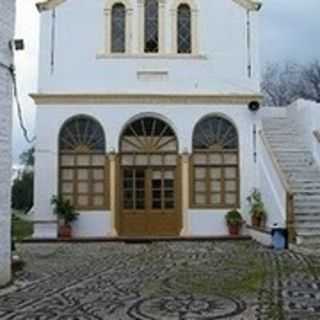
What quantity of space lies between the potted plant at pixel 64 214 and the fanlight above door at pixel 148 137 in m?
2.43

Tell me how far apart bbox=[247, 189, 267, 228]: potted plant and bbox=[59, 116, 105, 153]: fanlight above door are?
4748mm

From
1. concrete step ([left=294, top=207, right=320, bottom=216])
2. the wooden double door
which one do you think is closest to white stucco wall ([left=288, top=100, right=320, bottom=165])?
concrete step ([left=294, top=207, right=320, bottom=216])

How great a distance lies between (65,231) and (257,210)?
18.5ft

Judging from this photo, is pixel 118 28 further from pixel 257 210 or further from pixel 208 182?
pixel 257 210

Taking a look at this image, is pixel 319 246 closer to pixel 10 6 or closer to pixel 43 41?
pixel 10 6

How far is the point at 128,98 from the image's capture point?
2111 cm

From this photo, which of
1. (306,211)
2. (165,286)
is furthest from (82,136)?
(165,286)

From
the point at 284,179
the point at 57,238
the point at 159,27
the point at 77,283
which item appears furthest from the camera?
the point at 159,27

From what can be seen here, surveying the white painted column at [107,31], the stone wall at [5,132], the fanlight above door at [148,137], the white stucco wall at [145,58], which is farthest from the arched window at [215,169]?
the stone wall at [5,132]

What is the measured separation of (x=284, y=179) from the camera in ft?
58.4

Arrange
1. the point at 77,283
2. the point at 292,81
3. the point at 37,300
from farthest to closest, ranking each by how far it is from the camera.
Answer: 1. the point at 292,81
2. the point at 77,283
3. the point at 37,300

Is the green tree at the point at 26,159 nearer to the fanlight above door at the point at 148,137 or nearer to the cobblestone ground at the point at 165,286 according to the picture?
the fanlight above door at the point at 148,137

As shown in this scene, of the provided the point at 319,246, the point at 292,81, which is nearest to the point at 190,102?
the point at 319,246

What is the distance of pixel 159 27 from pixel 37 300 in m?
14.3
